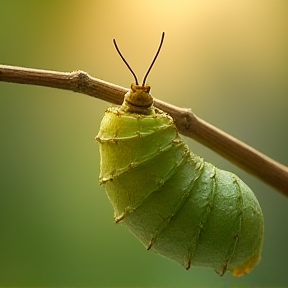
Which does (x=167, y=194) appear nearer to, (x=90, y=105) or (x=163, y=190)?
(x=163, y=190)

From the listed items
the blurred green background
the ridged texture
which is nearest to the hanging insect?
the ridged texture

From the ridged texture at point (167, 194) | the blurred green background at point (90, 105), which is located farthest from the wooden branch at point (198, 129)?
the blurred green background at point (90, 105)

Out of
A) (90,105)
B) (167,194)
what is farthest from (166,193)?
(90,105)

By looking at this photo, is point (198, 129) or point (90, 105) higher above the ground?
point (198, 129)

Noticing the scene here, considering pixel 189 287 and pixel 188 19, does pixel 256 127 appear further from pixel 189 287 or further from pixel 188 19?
pixel 189 287

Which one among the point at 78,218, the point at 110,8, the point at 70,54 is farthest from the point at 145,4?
the point at 78,218

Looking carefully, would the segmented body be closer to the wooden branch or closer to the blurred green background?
the wooden branch
